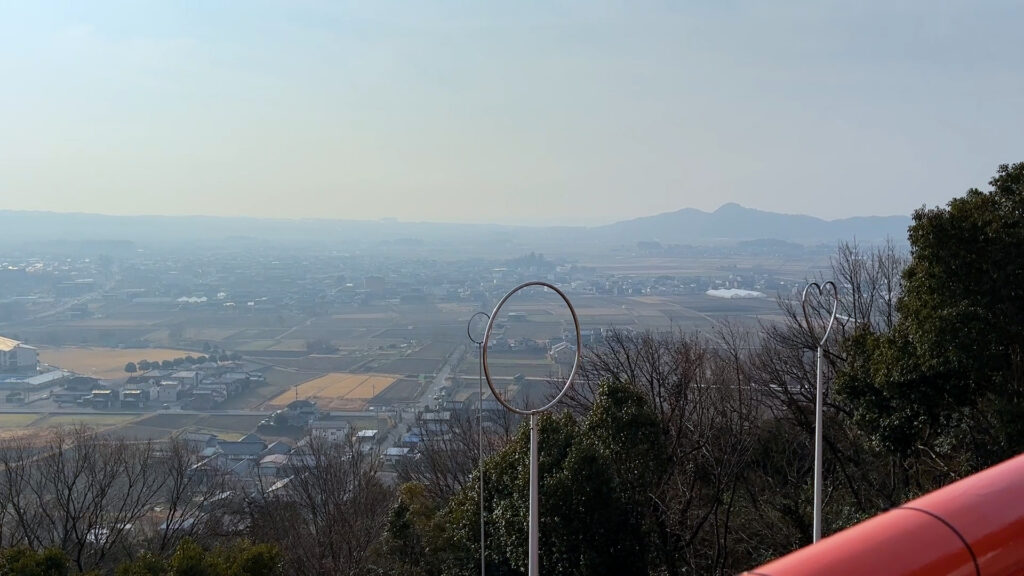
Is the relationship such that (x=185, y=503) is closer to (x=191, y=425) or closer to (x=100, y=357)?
(x=191, y=425)

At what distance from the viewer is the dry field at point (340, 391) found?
30.3 m

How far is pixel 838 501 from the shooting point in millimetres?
14273

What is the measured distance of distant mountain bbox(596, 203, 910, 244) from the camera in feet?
211

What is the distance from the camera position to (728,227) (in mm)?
75500

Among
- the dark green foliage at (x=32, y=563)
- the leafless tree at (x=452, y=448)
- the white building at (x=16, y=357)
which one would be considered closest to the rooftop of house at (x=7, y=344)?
the white building at (x=16, y=357)

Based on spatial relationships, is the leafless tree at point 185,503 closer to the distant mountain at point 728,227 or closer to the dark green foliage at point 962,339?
the dark green foliage at point 962,339

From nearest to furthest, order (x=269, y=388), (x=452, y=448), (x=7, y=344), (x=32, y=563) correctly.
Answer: (x=32, y=563), (x=452, y=448), (x=269, y=388), (x=7, y=344)

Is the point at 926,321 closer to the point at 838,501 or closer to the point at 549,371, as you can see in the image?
the point at 838,501

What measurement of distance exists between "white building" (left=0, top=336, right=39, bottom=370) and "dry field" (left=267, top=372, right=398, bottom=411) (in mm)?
11270

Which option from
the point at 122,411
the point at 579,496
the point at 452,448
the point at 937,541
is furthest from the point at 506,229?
the point at 937,541

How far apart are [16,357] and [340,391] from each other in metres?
14.1

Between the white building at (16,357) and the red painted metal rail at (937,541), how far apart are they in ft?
125

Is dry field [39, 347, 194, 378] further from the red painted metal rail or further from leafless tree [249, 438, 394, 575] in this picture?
the red painted metal rail

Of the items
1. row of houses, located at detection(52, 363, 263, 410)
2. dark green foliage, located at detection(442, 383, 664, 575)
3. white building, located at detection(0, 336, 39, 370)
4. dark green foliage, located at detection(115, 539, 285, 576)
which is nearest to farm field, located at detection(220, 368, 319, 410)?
row of houses, located at detection(52, 363, 263, 410)
